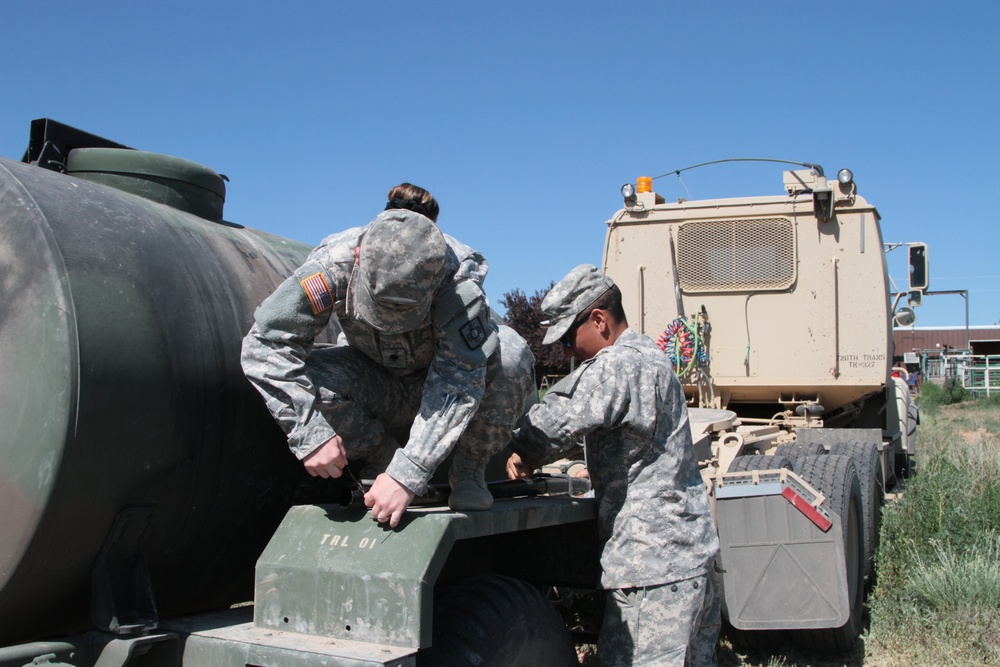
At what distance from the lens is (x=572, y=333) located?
359 cm

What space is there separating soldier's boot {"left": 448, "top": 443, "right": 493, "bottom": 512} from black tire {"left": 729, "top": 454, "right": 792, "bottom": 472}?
2568 mm

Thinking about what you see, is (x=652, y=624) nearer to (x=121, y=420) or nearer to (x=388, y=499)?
(x=388, y=499)

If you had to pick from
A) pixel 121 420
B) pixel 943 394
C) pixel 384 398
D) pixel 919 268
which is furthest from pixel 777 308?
pixel 943 394

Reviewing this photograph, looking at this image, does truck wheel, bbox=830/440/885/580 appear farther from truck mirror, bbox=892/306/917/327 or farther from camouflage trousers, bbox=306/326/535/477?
camouflage trousers, bbox=306/326/535/477

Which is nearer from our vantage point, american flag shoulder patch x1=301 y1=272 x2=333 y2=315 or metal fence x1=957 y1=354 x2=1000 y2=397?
american flag shoulder patch x1=301 y1=272 x2=333 y2=315

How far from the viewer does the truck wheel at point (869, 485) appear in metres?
5.70

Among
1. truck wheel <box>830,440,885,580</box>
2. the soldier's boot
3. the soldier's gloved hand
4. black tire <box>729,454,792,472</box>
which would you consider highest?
the soldier's gloved hand

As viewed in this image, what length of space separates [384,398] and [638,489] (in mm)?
961

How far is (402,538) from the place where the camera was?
2455mm

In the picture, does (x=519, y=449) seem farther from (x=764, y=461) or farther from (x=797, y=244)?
(x=797, y=244)

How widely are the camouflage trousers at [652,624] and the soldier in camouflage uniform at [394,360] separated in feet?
2.62

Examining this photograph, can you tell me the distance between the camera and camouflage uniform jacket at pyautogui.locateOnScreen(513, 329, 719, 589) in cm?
326

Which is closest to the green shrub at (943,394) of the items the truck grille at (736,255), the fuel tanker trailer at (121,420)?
the truck grille at (736,255)

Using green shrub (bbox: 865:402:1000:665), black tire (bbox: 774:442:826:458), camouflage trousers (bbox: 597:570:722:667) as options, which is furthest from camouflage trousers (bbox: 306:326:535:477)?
black tire (bbox: 774:442:826:458)
